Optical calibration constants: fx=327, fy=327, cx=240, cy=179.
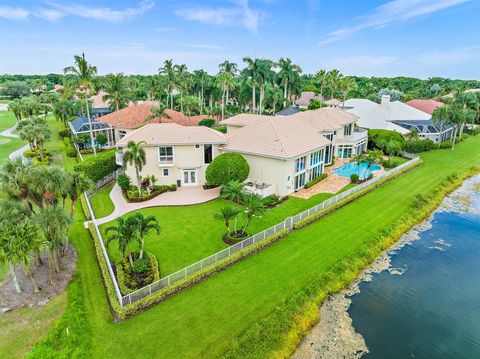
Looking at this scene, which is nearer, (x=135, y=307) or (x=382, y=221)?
(x=135, y=307)

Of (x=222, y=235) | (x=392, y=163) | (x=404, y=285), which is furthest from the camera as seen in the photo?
(x=392, y=163)

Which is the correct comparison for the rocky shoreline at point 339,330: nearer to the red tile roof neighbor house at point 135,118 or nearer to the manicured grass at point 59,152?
the manicured grass at point 59,152

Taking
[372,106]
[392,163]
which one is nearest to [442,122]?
[372,106]

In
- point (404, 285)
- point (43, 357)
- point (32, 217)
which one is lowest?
point (404, 285)

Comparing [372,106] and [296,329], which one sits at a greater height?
[372,106]

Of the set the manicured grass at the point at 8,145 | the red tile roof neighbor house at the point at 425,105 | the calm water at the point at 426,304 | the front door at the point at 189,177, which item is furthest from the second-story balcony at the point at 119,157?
the red tile roof neighbor house at the point at 425,105

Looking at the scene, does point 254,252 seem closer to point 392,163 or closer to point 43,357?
point 43,357
